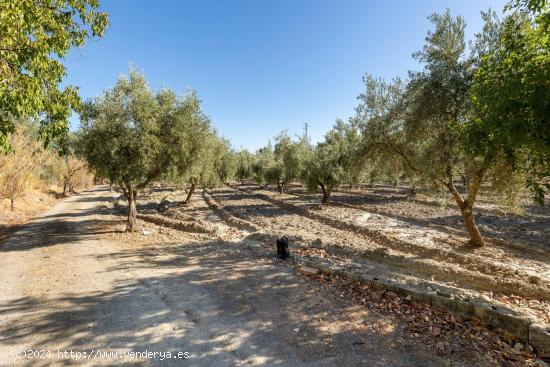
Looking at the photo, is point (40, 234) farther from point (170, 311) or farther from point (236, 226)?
point (170, 311)

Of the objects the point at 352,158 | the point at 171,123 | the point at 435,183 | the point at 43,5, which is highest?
the point at 43,5

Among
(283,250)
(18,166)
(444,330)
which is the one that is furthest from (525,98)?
(18,166)

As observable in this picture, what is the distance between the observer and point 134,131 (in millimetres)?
15250

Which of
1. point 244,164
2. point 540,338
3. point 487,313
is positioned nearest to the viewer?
point 540,338

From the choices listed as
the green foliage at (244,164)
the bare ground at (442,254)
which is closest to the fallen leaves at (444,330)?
the bare ground at (442,254)

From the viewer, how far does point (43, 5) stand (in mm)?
7555

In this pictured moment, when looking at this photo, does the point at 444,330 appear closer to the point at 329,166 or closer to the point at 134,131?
the point at 134,131

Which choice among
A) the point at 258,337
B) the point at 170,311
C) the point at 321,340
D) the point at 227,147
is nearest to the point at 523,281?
the point at 321,340

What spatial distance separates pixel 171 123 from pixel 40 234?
1142 centimetres

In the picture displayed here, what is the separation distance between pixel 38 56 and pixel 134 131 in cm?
866

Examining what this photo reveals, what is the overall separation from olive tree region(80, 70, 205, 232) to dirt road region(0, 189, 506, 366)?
18.1 ft

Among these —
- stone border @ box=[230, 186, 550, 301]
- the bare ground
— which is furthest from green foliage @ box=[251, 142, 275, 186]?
stone border @ box=[230, 186, 550, 301]

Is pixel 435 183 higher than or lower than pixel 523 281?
higher

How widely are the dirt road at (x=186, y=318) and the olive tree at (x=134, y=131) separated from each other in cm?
553
